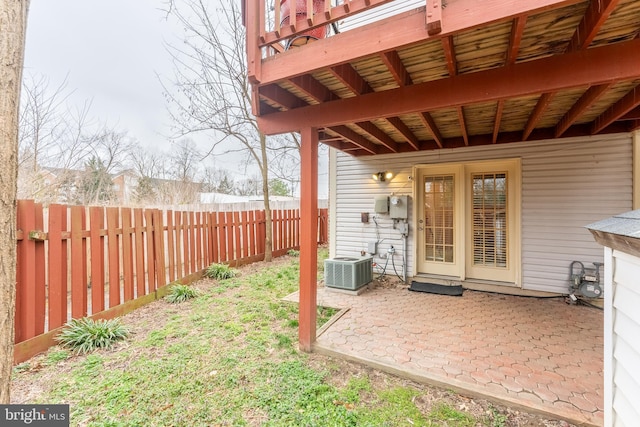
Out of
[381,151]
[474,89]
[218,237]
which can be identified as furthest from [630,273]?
[218,237]

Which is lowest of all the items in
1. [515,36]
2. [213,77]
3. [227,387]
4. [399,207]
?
[227,387]

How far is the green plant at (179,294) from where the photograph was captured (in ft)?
13.4

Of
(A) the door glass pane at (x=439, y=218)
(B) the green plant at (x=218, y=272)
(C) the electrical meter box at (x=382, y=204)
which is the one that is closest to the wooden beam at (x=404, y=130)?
(A) the door glass pane at (x=439, y=218)

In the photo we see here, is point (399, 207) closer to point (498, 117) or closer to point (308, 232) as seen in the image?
point (498, 117)

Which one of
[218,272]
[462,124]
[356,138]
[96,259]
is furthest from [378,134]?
[96,259]

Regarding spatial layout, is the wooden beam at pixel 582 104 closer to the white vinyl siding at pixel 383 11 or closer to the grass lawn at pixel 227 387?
the white vinyl siding at pixel 383 11

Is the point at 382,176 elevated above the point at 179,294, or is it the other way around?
the point at 382,176

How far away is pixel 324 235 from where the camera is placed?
9758 millimetres

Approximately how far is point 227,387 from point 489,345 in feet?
8.57

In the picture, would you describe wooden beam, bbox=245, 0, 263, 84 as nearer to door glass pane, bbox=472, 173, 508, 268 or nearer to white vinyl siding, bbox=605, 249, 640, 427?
white vinyl siding, bbox=605, 249, 640, 427

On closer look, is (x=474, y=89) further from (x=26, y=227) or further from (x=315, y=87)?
(x=26, y=227)

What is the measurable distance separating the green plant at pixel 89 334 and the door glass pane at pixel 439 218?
15.8ft

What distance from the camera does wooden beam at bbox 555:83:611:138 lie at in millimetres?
2408

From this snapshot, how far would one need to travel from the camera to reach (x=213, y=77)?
679cm
